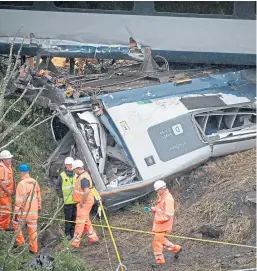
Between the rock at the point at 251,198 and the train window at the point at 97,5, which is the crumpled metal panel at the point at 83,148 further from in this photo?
the train window at the point at 97,5

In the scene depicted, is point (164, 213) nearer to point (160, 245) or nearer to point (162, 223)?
point (162, 223)

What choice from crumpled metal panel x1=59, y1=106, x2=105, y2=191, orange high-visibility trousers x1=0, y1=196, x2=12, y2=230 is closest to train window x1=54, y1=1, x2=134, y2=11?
crumpled metal panel x1=59, y1=106, x2=105, y2=191

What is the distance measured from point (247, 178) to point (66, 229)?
2525mm

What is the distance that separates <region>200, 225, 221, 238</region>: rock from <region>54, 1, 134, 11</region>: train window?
4.33 metres

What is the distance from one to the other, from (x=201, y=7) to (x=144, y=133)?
2.82 m

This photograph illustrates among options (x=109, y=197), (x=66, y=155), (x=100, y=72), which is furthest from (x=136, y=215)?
(x=100, y=72)

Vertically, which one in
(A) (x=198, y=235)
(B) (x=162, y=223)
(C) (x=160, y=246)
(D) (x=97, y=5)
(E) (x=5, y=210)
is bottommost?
(A) (x=198, y=235)

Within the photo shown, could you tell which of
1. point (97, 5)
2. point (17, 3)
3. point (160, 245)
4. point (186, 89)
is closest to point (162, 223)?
point (160, 245)

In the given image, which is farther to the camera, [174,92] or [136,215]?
[174,92]

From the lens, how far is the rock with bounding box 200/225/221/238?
996 cm

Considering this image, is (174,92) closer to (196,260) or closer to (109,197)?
(109,197)

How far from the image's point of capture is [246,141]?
11.6 meters

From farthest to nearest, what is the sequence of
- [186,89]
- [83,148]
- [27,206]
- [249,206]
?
[186,89]
[83,148]
[249,206]
[27,206]

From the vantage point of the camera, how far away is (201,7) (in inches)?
507
